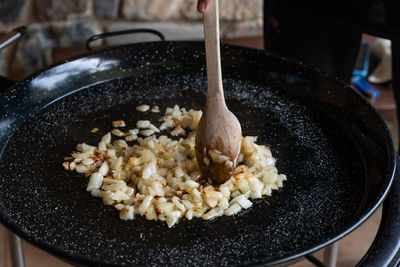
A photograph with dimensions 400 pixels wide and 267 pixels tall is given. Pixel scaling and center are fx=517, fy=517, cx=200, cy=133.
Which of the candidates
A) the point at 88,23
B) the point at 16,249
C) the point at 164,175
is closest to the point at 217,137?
the point at 164,175

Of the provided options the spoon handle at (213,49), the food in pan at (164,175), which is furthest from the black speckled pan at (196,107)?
the spoon handle at (213,49)

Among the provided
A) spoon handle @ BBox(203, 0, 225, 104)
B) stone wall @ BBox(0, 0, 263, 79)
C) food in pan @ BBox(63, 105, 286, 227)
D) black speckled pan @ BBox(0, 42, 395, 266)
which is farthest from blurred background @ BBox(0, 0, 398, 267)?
spoon handle @ BBox(203, 0, 225, 104)

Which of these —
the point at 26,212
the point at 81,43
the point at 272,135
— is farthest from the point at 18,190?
the point at 81,43

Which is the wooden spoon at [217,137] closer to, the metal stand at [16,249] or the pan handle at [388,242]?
the pan handle at [388,242]

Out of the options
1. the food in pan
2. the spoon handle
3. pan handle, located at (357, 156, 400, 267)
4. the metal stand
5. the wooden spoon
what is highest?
the spoon handle

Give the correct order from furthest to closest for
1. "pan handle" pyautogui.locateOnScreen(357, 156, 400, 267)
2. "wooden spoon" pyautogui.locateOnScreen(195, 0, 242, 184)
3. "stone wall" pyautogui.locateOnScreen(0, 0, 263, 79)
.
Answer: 1. "stone wall" pyautogui.locateOnScreen(0, 0, 263, 79)
2. "wooden spoon" pyautogui.locateOnScreen(195, 0, 242, 184)
3. "pan handle" pyautogui.locateOnScreen(357, 156, 400, 267)

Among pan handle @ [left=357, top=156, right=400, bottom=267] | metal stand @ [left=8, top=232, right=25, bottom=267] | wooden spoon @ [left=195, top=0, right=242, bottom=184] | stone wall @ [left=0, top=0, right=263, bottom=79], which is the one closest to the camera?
pan handle @ [left=357, top=156, right=400, bottom=267]

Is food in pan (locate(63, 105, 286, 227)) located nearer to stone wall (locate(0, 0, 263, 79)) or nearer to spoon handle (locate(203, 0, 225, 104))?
spoon handle (locate(203, 0, 225, 104))
